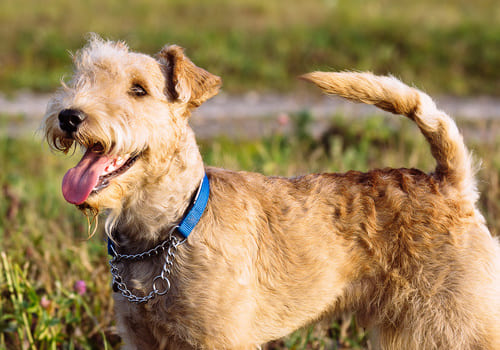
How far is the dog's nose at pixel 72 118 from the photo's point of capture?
249 centimetres

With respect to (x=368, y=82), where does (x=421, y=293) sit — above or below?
below

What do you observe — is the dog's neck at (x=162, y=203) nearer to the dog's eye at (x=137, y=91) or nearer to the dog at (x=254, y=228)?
the dog at (x=254, y=228)

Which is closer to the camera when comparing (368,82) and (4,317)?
(368,82)

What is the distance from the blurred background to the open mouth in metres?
0.42

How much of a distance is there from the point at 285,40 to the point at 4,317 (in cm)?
1173

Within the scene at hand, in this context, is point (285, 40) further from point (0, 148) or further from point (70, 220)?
point (70, 220)

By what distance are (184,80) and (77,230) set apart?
8.91ft

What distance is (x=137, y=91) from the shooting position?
9.11 ft

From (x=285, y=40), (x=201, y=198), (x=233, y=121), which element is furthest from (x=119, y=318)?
(x=285, y=40)

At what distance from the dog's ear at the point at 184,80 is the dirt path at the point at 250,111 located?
5.47 meters

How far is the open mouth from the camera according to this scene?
8.41 feet

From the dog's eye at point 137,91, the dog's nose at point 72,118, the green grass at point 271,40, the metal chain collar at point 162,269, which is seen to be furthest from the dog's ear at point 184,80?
the green grass at point 271,40

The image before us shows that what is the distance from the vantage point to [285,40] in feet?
46.3

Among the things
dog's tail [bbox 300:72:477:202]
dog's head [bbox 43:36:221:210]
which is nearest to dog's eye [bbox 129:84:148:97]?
dog's head [bbox 43:36:221:210]
